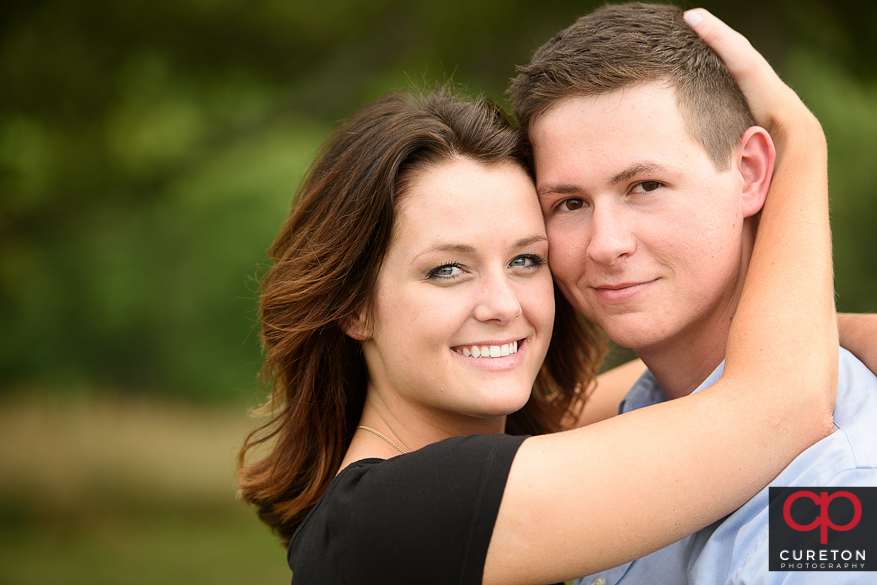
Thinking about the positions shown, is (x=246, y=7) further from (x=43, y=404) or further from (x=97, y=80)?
(x=43, y=404)

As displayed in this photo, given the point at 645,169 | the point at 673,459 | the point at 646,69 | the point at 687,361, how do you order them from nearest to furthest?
1. the point at 673,459
2. the point at 645,169
3. the point at 646,69
4. the point at 687,361

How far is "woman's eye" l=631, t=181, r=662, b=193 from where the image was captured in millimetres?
2188

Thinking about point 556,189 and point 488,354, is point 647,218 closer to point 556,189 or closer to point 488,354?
point 556,189

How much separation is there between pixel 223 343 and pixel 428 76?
3.24 meters

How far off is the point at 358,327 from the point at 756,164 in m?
1.38

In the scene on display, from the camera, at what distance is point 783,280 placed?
1.94 metres

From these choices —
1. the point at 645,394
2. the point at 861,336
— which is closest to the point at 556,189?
the point at 645,394

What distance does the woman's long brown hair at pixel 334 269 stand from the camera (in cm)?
230

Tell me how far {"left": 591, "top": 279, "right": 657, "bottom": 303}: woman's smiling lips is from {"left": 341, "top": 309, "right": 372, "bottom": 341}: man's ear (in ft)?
2.42

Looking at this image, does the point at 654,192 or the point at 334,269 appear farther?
the point at 334,269

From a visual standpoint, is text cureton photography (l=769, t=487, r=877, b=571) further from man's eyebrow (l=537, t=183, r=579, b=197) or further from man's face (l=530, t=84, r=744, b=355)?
man's eyebrow (l=537, t=183, r=579, b=197)

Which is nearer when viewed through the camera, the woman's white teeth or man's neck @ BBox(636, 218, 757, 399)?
the woman's white teeth

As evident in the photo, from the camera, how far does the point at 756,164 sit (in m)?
2.32

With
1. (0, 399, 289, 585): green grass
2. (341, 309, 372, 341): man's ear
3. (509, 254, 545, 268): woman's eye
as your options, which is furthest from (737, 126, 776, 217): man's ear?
(0, 399, 289, 585): green grass
